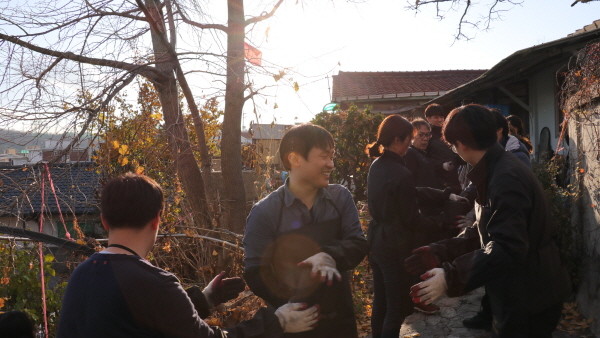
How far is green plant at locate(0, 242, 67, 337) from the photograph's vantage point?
17.8ft

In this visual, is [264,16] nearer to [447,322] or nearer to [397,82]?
[447,322]

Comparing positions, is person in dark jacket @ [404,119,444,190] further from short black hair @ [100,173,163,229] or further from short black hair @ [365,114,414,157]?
short black hair @ [100,173,163,229]

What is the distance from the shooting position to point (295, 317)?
2.21 metres

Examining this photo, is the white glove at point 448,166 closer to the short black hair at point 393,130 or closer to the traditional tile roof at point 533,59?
the short black hair at point 393,130

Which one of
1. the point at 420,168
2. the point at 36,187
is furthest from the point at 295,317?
the point at 36,187

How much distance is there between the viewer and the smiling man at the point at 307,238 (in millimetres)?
2570

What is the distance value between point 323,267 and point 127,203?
37.1 inches

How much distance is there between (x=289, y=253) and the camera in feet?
8.57

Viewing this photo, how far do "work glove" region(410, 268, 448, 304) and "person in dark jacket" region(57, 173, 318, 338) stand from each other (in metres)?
0.89

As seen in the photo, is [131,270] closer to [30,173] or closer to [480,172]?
[480,172]

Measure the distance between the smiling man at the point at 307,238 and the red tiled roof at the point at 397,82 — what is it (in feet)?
65.5

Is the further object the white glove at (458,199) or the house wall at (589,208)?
the house wall at (589,208)

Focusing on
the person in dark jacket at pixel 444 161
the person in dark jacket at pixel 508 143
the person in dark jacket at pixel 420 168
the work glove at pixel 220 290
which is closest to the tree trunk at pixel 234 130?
the person in dark jacket at pixel 420 168

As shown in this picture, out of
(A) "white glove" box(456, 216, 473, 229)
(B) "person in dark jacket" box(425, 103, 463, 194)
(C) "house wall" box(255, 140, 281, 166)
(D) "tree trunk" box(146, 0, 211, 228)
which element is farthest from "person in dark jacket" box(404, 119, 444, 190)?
(D) "tree trunk" box(146, 0, 211, 228)
